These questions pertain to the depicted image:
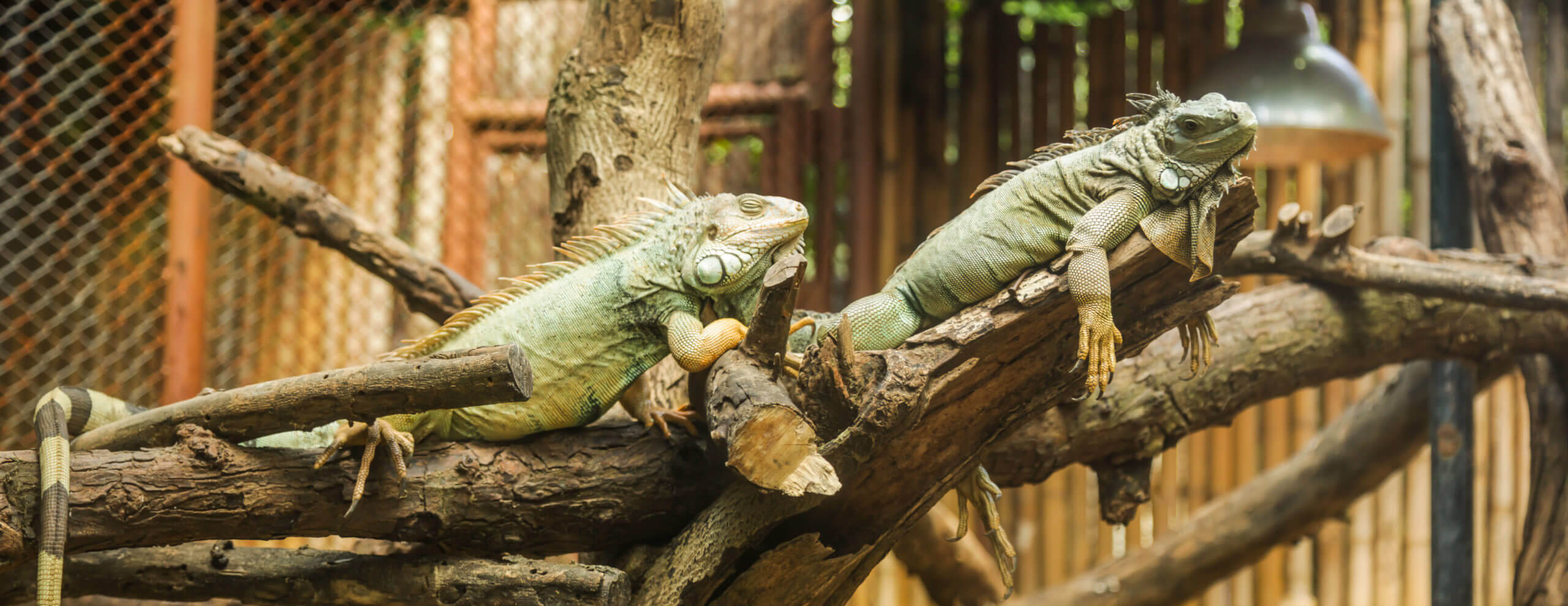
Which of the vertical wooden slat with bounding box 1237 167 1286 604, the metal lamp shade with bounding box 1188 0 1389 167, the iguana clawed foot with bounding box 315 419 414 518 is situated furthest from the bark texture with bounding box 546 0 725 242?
the vertical wooden slat with bounding box 1237 167 1286 604

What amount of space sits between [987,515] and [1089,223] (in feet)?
3.15

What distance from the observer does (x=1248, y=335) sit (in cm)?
380

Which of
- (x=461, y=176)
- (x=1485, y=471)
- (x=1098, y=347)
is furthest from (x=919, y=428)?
(x=1485, y=471)

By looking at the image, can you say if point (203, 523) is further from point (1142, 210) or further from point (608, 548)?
point (1142, 210)

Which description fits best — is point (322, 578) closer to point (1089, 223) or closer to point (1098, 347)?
point (1098, 347)

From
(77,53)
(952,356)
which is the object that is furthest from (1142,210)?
(77,53)

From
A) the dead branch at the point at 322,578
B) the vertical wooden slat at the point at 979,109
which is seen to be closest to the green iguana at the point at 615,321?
the dead branch at the point at 322,578

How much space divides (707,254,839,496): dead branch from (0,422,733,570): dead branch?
0.60 m

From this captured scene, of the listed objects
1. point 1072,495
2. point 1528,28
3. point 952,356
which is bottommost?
point 1072,495

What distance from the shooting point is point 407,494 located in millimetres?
2666

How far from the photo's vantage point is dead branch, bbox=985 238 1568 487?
355 cm

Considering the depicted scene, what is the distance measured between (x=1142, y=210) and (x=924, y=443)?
802 mm

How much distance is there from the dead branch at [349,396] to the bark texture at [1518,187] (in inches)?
165

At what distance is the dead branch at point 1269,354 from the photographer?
3555 millimetres
